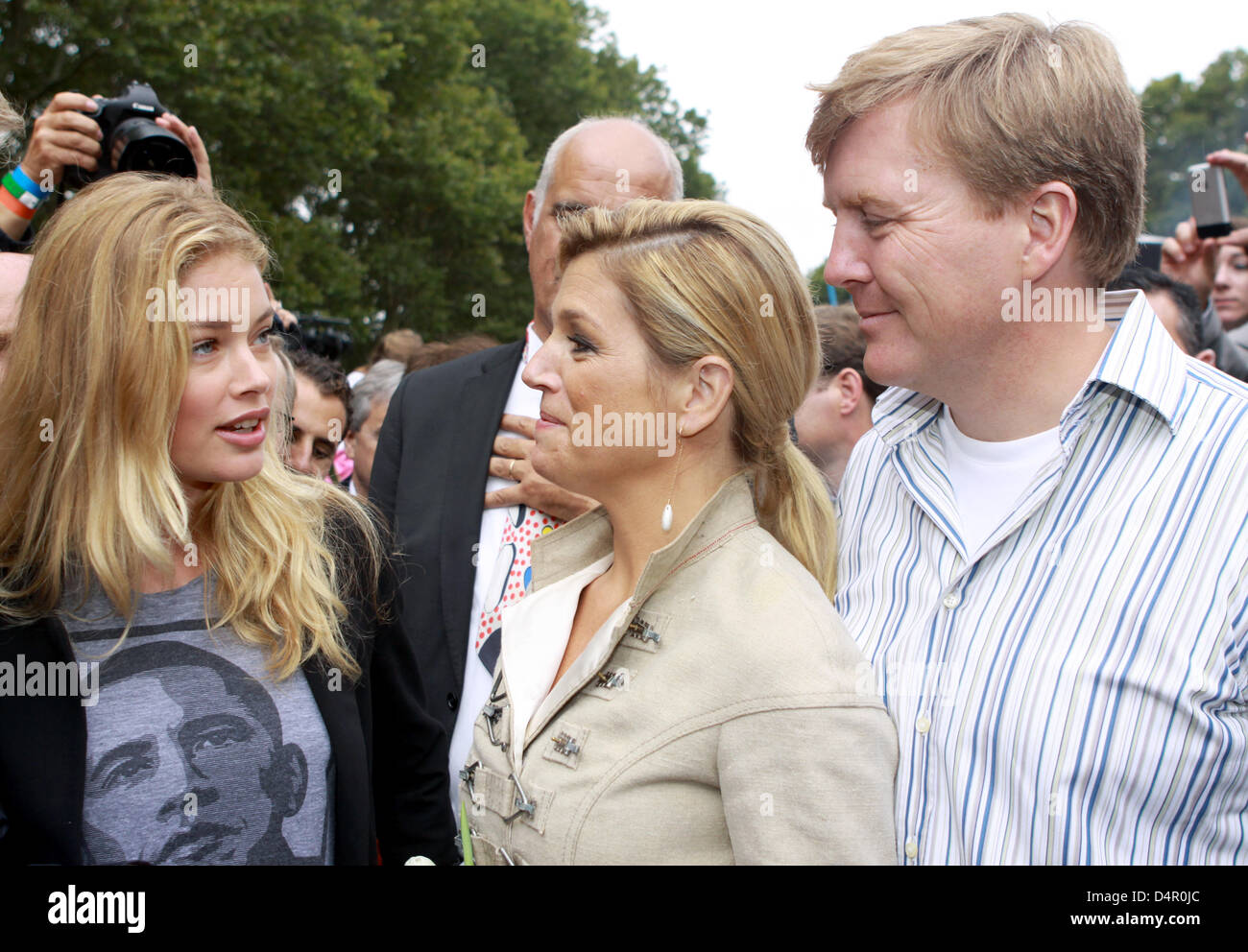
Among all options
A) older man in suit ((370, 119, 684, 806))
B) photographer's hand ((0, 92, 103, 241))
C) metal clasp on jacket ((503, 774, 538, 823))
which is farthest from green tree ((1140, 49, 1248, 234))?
metal clasp on jacket ((503, 774, 538, 823))

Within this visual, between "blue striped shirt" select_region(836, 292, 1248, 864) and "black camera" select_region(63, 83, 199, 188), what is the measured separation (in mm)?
2478

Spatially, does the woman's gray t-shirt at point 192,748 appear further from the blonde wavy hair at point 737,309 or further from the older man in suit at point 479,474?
the blonde wavy hair at point 737,309

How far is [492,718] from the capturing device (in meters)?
2.19

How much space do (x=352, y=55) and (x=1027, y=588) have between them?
→ 1904cm

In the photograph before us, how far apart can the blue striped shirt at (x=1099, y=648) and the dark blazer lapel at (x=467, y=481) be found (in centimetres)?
131

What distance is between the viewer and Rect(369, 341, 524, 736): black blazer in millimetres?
3055

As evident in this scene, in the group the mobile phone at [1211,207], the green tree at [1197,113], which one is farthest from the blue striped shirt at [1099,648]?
the green tree at [1197,113]

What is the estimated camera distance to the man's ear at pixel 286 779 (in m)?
2.10

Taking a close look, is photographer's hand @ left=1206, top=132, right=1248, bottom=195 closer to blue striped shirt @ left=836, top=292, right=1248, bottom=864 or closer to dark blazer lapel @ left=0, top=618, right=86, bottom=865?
blue striped shirt @ left=836, top=292, right=1248, bottom=864

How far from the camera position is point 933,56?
209 cm

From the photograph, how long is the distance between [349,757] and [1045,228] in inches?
65.9

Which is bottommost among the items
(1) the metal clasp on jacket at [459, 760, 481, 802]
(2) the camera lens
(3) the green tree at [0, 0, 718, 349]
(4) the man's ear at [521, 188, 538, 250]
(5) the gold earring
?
(1) the metal clasp on jacket at [459, 760, 481, 802]

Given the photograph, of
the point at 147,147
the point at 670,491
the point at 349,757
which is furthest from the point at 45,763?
the point at 147,147

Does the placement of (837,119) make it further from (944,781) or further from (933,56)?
(944,781)
